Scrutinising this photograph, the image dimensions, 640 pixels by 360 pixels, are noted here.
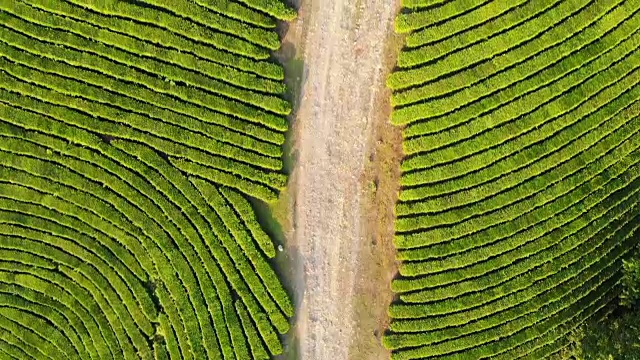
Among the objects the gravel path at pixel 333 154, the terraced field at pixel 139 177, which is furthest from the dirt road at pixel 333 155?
the terraced field at pixel 139 177

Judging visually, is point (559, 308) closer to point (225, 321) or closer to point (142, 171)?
point (225, 321)

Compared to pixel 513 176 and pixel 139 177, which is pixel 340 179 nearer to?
pixel 513 176

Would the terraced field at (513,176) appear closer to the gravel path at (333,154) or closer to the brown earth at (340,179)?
the brown earth at (340,179)

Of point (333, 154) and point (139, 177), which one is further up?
point (139, 177)

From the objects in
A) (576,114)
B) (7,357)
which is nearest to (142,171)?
(7,357)

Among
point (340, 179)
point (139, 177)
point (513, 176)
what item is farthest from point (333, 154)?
point (139, 177)

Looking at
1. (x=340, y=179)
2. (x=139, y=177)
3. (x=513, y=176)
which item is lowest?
(x=513, y=176)
